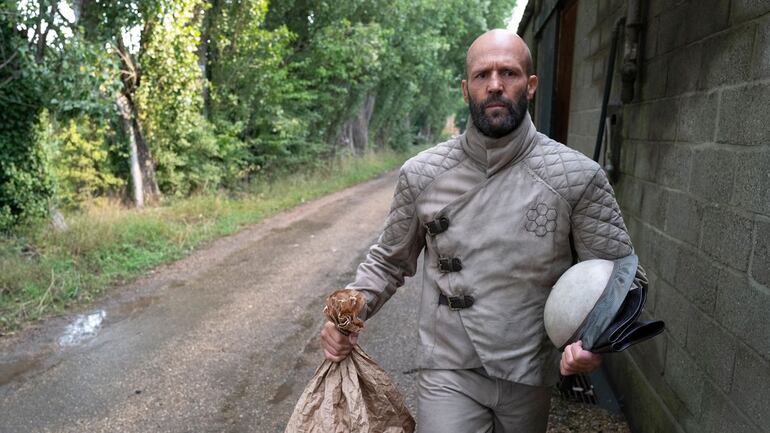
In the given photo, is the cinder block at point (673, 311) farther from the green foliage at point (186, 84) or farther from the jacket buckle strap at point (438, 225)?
the green foliage at point (186, 84)

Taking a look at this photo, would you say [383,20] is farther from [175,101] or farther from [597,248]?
[597,248]

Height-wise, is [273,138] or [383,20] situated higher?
[383,20]

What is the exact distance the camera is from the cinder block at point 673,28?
2.94 metres

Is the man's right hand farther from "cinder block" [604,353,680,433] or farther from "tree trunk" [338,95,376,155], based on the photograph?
"tree trunk" [338,95,376,155]

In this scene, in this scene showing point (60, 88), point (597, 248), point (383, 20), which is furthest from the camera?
point (383, 20)

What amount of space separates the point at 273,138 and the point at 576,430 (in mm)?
13557

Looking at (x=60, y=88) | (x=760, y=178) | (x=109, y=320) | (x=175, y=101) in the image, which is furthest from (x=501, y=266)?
(x=175, y=101)

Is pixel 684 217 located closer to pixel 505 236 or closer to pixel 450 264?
pixel 505 236

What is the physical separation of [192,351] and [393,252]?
350 centimetres

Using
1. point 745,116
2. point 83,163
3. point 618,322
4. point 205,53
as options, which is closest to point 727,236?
point 745,116

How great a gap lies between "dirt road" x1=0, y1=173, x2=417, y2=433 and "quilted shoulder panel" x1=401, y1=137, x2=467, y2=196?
2376 mm

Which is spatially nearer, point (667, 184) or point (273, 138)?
A: point (667, 184)

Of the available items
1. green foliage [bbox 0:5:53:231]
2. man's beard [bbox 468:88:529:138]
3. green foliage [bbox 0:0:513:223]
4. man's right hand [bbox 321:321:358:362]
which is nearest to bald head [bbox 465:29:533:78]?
man's beard [bbox 468:88:529:138]

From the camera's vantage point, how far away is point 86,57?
832 centimetres
